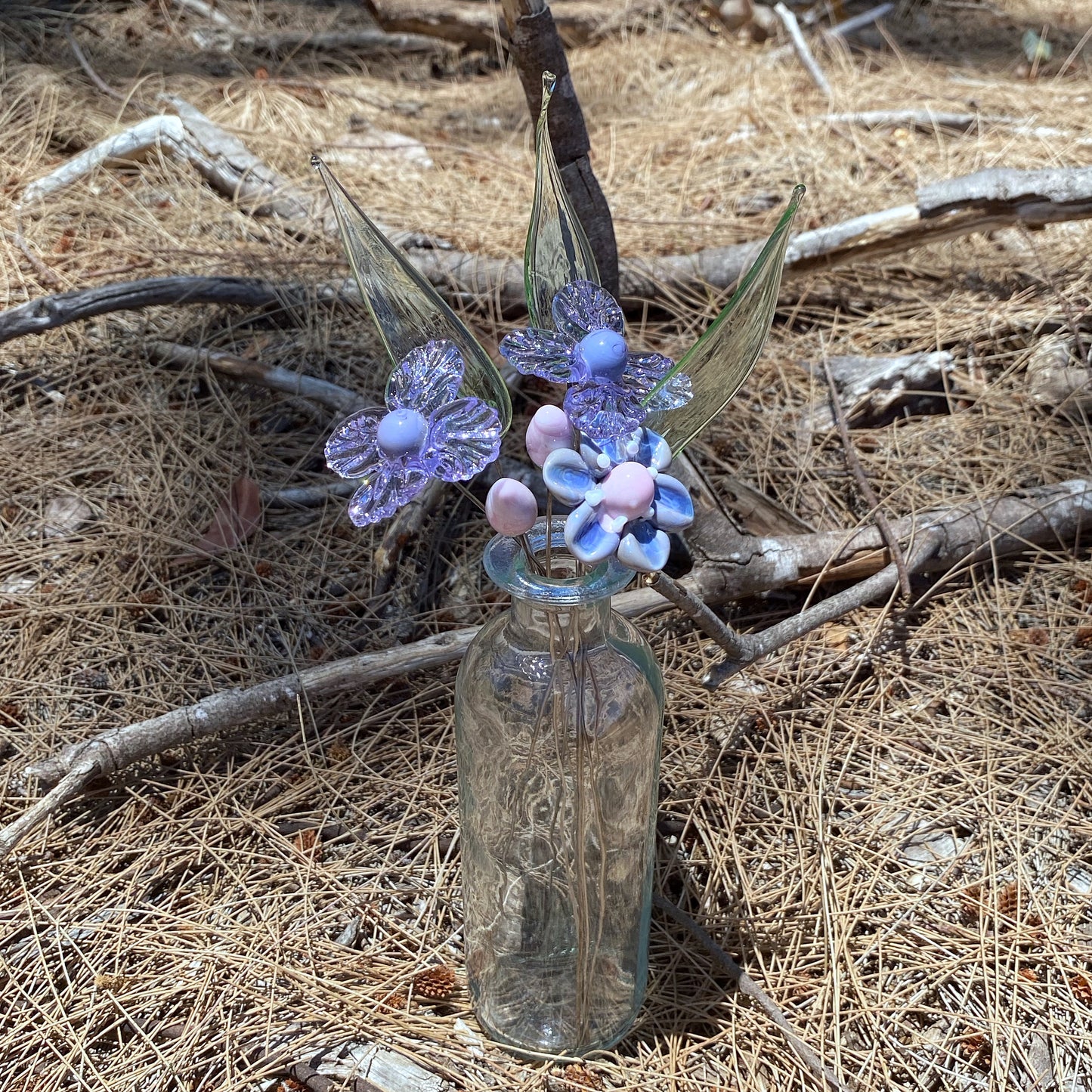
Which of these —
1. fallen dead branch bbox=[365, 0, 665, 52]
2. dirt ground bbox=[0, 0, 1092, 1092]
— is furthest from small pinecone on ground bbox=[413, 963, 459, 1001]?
fallen dead branch bbox=[365, 0, 665, 52]

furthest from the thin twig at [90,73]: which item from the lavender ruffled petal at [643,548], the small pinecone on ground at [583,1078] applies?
the small pinecone on ground at [583,1078]

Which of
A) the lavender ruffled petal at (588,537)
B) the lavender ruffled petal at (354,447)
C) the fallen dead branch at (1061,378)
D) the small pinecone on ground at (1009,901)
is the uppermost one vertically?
the lavender ruffled petal at (354,447)

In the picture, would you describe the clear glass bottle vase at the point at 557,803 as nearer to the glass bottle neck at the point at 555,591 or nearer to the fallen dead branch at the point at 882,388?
the glass bottle neck at the point at 555,591

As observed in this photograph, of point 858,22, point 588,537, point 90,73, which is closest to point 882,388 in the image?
point 588,537

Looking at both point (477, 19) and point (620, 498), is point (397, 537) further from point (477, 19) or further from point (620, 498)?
point (477, 19)

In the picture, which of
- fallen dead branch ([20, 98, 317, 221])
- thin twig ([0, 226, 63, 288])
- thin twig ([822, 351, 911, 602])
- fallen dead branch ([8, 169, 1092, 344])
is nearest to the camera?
thin twig ([822, 351, 911, 602])

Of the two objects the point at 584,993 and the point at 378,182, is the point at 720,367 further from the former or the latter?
the point at 378,182

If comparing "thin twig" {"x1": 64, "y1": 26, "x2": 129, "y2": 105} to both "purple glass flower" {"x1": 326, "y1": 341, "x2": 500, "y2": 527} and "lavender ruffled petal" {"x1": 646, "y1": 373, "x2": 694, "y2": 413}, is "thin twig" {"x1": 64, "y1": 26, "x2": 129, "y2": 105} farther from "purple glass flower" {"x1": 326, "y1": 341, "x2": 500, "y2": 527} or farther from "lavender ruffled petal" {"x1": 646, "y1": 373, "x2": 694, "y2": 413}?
"lavender ruffled petal" {"x1": 646, "y1": 373, "x2": 694, "y2": 413}
